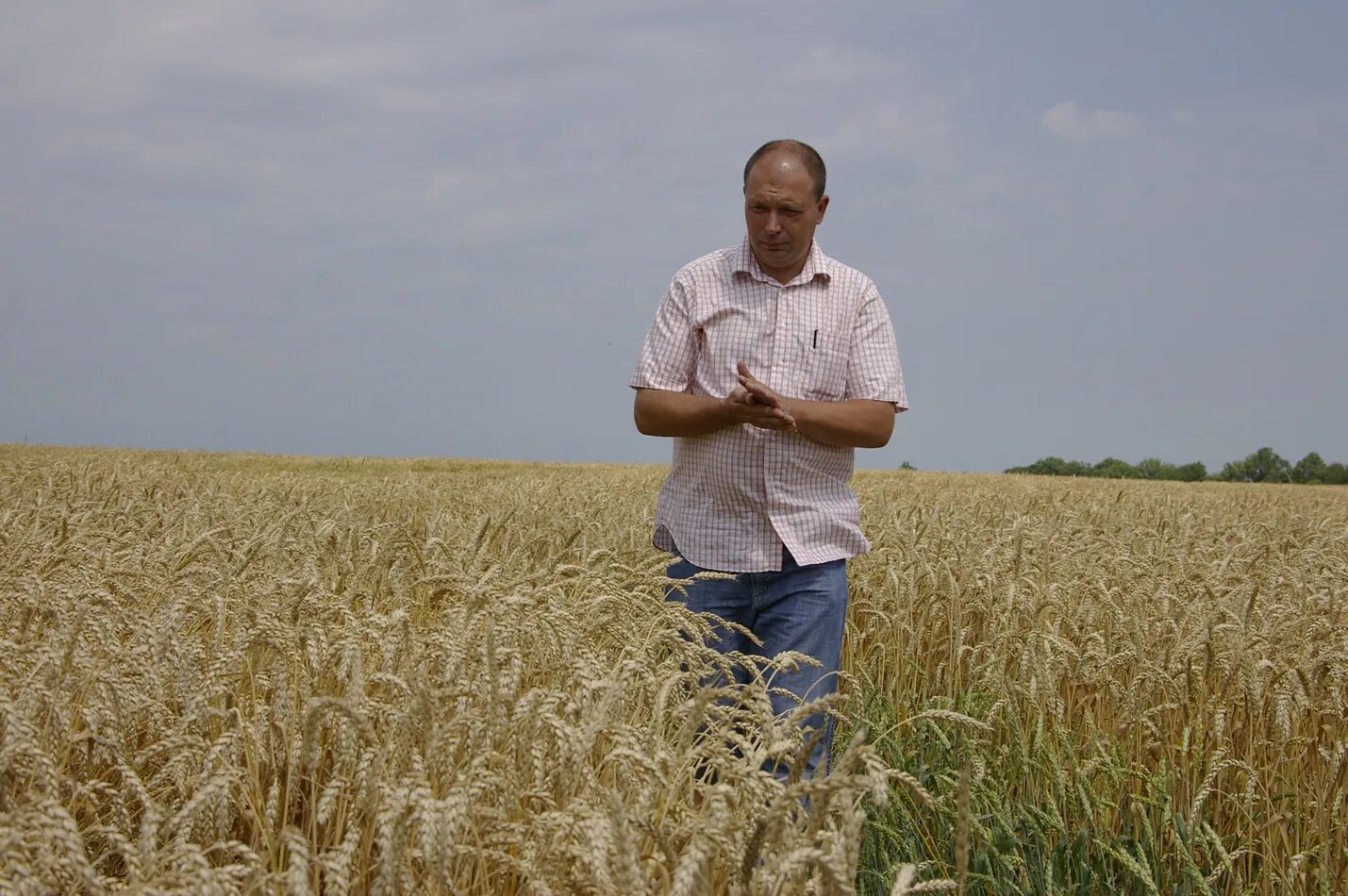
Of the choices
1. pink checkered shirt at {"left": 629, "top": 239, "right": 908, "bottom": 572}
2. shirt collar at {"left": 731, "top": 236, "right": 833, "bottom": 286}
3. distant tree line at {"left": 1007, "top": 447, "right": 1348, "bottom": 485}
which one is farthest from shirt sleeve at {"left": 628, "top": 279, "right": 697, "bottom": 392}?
distant tree line at {"left": 1007, "top": 447, "right": 1348, "bottom": 485}

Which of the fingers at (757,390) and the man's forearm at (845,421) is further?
the man's forearm at (845,421)

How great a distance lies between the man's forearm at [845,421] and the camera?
3494 mm

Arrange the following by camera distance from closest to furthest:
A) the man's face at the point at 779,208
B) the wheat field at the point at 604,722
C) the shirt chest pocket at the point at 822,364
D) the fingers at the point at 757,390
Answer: the wheat field at the point at 604,722 < the fingers at the point at 757,390 < the man's face at the point at 779,208 < the shirt chest pocket at the point at 822,364

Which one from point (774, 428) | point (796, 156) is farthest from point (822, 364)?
point (796, 156)

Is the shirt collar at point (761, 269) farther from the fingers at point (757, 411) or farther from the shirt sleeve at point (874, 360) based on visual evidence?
the fingers at point (757, 411)

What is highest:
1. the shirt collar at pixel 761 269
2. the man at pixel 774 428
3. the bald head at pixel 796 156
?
the bald head at pixel 796 156

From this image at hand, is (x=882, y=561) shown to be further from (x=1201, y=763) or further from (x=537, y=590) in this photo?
(x=537, y=590)

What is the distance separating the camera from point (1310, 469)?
4938 centimetres

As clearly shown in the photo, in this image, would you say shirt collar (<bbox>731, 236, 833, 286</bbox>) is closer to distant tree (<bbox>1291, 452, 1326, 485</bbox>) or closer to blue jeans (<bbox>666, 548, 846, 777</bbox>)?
blue jeans (<bbox>666, 548, 846, 777</bbox>)

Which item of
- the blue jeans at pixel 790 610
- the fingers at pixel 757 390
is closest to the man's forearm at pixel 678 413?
the fingers at pixel 757 390

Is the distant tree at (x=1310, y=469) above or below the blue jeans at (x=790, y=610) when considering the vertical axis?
above

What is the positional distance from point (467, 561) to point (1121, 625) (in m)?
2.50

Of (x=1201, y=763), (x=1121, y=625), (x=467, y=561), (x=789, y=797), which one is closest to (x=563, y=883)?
(x=789, y=797)

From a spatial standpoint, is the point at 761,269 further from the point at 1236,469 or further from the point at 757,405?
the point at 1236,469
